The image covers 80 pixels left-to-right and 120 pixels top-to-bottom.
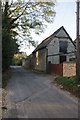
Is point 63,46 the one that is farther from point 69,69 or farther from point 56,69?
point 69,69

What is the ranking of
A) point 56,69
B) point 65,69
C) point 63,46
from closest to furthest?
point 65,69, point 56,69, point 63,46

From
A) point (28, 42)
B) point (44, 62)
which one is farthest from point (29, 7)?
point (44, 62)

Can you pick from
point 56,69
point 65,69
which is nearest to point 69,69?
point 65,69

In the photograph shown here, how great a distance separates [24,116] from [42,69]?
36.4 meters

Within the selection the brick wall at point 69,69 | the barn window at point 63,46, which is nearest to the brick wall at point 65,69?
the brick wall at point 69,69

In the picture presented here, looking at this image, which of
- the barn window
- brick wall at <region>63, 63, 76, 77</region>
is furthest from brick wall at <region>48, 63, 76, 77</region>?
the barn window

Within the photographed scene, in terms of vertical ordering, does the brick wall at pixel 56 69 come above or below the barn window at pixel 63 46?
below

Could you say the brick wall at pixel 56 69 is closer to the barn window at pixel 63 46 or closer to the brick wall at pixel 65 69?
the brick wall at pixel 65 69

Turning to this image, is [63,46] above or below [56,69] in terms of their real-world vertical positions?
above

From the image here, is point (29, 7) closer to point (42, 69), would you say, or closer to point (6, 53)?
point (42, 69)

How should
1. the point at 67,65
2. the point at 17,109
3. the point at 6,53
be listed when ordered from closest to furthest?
the point at 17,109, the point at 6,53, the point at 67,65

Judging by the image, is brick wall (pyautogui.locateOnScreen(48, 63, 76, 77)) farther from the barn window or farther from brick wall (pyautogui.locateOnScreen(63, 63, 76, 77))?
the barn window

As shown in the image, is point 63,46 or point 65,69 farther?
point 63,46

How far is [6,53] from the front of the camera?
26.4 m
